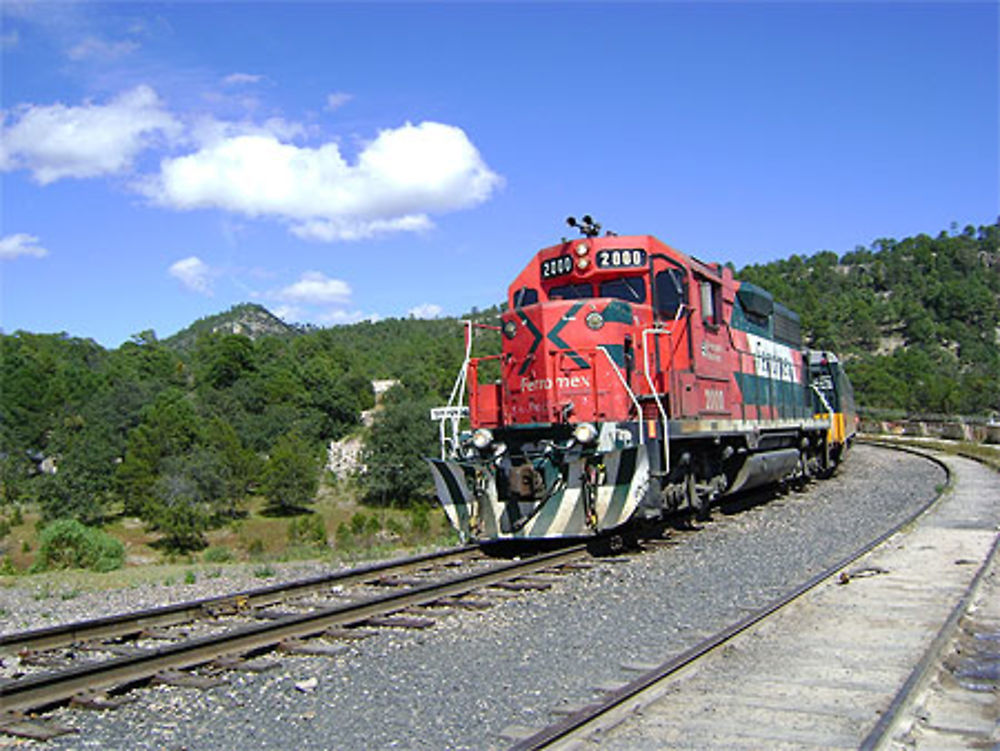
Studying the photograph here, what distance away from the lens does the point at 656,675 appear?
197 inches

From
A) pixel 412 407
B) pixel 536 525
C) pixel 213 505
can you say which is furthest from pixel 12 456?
pixel 536 525

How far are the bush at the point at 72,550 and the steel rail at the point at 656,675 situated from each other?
10689mm

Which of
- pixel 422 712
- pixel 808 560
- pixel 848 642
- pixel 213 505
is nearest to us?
pixel 422 712

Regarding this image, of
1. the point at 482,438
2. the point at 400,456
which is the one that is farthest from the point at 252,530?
the point at 482,438

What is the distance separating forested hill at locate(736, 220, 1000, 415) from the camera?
72.8m

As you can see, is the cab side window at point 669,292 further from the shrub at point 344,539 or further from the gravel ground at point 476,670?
the shrub at point 344,539

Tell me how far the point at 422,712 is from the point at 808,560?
6.11m

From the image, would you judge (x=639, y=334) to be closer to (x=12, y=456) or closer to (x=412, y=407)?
(x=412, y=407)

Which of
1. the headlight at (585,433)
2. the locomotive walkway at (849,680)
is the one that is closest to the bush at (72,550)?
the headlight at (585,433)

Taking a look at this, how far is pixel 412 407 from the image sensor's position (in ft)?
226

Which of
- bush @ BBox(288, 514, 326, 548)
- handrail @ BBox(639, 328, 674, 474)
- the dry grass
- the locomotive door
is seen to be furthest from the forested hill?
handrail @ BBox(639, 328, 674, 474)

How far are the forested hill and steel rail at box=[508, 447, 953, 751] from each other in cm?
6368

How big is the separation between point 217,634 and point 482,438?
183 inches

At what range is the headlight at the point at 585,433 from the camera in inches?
374
